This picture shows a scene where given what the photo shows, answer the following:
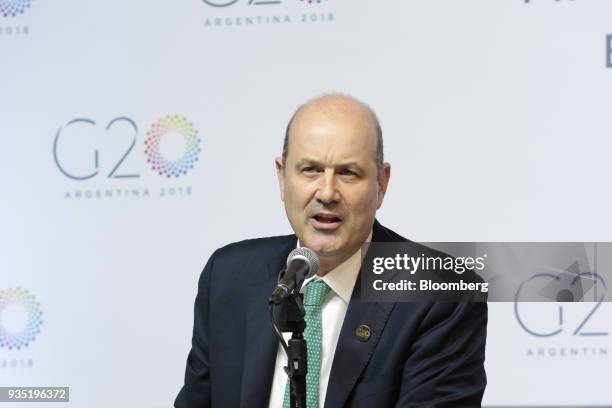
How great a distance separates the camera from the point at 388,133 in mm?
3787

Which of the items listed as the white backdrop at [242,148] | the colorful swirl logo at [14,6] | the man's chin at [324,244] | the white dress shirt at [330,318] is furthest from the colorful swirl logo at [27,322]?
the man's chin at [324,244]

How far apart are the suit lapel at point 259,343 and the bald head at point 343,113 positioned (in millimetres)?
402

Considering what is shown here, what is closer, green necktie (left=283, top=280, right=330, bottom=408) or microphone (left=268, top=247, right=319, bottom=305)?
microphone (left=268, top=247, right=319, bottom=305)

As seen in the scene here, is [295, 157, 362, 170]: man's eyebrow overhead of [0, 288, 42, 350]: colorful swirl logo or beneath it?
overhead

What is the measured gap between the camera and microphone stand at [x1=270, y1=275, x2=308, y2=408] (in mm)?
1938

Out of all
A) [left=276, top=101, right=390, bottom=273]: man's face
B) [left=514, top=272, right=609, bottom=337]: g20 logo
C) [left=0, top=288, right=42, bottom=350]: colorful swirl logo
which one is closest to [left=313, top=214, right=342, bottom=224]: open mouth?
[left=276, top=101, right=390, bottom=273]: man's face

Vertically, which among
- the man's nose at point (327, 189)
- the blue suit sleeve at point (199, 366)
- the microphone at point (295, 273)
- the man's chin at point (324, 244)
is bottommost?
the blue suit sleeve at point (199, 366)

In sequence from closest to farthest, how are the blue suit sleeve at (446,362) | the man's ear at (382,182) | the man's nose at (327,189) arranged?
the blue suit sleeve at (446,362) < the man's nose at (327,189) < the man's ear at (382,182)

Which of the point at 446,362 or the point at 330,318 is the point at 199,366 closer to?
the point at 330,318

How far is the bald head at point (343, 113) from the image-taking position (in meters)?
2.64

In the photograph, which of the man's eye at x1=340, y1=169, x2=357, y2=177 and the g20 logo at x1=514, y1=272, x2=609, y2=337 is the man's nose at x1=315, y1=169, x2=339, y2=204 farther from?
the g20 logo at x1=514, y1=272, x2=609, y2=337

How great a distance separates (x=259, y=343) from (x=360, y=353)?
0.32 meters

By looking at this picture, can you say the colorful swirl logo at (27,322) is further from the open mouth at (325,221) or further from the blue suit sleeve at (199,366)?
the open mouth at (325,221)

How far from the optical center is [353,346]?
254 cm
